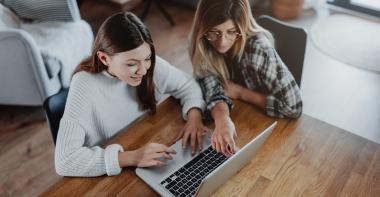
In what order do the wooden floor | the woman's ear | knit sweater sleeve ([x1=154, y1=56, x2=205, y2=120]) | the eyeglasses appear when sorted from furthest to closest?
the wooden floor → knit sweater sleeve ([x1=154, y1=56, x2=205, y2=120]) → the eyeglasses → the woman's ear

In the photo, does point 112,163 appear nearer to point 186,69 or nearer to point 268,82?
point 268,82

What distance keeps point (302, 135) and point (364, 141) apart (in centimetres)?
20

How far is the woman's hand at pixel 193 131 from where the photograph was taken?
3.98ft

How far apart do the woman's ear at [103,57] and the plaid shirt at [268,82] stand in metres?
0.39

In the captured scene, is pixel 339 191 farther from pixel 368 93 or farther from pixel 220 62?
pixel 368 93

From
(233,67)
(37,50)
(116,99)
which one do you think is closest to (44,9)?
(37,50)

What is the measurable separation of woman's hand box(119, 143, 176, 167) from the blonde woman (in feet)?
0.55

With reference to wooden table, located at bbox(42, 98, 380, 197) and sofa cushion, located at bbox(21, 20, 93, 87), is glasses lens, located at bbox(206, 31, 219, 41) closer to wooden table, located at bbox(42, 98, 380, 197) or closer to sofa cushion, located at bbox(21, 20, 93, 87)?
wooden table, located at bbox(42, 98, 380, 197)

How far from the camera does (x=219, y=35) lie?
1259 millimetres

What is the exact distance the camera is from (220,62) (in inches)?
54.3

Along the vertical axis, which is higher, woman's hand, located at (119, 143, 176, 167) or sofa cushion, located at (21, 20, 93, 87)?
woman's hand, located at (119, 143, 176, 167)

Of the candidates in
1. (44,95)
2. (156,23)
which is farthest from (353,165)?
(156,23)

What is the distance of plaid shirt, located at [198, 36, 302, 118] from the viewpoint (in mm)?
1314

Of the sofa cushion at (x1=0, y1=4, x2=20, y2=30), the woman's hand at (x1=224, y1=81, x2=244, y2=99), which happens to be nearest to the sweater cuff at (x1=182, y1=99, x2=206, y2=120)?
the woman's hand at (x1=224, y1=81, x2=244, y2=99)
